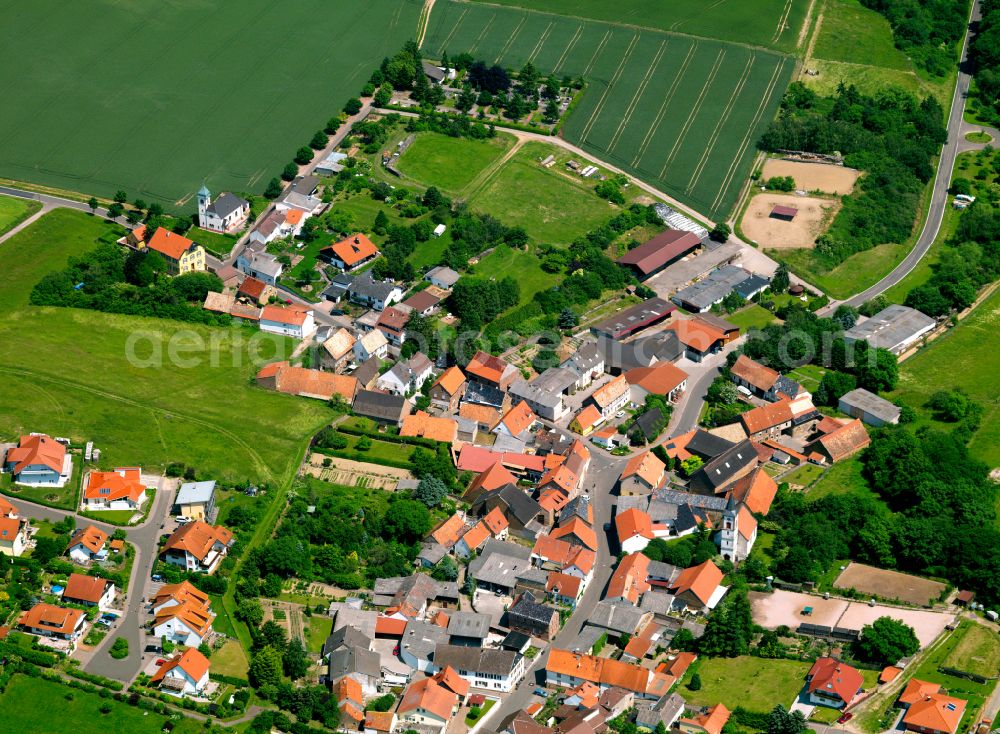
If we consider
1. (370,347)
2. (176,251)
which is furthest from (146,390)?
(176,251)

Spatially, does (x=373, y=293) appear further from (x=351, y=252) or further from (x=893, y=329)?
(x=893, y=329)

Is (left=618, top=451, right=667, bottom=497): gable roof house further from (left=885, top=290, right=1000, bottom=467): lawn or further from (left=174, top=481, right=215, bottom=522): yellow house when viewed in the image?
(left=174, top=481, right=215, bottom=522): yellow house

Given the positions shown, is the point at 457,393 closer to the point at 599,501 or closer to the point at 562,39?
the point at 599,501

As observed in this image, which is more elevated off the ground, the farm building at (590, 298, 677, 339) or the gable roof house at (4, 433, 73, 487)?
the farm building at (590, 298, 677, 339)

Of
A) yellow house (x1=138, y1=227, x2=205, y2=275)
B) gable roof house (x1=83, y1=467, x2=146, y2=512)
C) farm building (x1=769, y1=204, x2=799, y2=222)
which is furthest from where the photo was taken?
farm building (x1=769, y1=204, x2=799, y2=222)

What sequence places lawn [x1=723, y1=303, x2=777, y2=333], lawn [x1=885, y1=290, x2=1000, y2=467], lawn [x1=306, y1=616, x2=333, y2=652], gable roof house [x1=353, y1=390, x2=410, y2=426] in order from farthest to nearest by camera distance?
lawn [x1=723, y1=303, x2=777, y2=333] < lawn [x1=885, y1=290, x2=1000, y2=467] < gable roof house [x1=353, y1=390, x2=410, y2=426] < lawn [x1=306, y1=616, x2=333, y2=652]

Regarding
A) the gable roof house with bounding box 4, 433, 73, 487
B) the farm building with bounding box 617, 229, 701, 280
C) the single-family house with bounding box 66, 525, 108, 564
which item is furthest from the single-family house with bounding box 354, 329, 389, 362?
the single-family house with bounding box 66, 525, 108, 564
